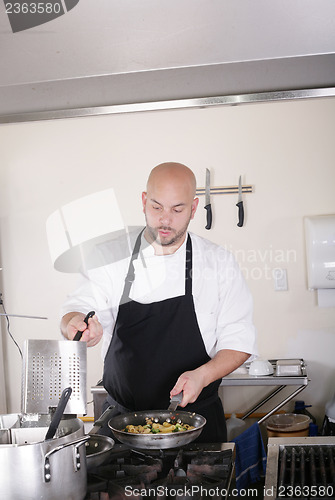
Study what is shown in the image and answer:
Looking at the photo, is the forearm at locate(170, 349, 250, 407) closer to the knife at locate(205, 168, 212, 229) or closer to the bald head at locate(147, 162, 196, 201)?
the knife at locate(205, 168, 212, 229)

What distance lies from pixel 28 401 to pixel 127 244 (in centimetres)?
67

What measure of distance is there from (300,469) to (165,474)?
368 millimetres

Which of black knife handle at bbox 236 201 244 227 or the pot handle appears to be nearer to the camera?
the pot handle

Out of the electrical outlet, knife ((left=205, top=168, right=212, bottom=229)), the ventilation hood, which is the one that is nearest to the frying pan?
the electrical outlet

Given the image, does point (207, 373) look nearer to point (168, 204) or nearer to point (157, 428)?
point (157, 428)

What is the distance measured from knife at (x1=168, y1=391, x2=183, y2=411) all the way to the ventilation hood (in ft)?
3.02

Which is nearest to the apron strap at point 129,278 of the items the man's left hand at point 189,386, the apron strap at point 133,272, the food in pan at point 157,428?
the apron strap at point 133,272

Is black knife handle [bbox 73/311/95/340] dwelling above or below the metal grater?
above

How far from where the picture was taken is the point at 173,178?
2.03 m

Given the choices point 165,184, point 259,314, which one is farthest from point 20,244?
point 259,314

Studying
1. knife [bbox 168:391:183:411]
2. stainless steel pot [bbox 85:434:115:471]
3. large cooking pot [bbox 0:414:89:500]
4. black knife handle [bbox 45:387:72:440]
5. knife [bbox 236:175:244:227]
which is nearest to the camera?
large cooking pot [bbox 0:414:89:500]

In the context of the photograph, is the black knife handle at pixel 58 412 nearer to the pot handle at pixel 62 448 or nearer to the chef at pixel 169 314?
the pot handle at pixel 62 448

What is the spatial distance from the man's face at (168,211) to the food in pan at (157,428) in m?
0.61

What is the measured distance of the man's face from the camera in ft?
6.59
